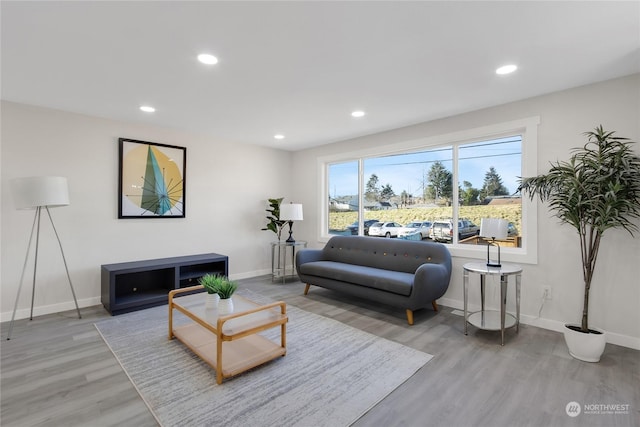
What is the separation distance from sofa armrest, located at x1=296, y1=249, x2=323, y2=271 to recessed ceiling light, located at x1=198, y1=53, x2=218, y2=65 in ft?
9.35

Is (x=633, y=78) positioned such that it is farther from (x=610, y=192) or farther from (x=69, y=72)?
(x=69, y=72)

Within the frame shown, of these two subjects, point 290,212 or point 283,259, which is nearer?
point 290,212

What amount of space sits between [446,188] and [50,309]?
5.19 meters

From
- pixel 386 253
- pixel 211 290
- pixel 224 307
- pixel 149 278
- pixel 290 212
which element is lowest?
pixel 149 278

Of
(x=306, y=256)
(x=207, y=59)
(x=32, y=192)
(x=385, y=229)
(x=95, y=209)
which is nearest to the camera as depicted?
(x=207, y=59)

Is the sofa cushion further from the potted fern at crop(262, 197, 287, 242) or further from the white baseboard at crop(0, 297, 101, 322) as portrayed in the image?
the white baseboard at crop(0, 297, 101, 322)

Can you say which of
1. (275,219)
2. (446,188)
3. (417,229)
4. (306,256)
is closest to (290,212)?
(275,219)

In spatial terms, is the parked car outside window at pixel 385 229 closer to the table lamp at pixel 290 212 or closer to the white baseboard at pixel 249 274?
the table lamp at pixel 290 212

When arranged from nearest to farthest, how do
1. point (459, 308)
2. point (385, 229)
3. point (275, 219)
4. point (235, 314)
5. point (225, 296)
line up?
point (235, 314)
point (225, 296)
point (459, 308)
point (385, 229)
point (275, 219)

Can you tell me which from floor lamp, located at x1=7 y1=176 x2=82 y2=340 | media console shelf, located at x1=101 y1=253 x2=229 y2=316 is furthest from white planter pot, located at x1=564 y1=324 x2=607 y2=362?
floor lamp, located at x1=7 y1=176 x2=82 y2=340

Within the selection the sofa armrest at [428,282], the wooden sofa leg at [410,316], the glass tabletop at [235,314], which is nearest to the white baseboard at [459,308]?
the sofa armrest at [428,282]

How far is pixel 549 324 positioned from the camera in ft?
10.3

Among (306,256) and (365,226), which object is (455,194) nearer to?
(365,226)

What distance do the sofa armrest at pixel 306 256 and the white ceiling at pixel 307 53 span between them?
207 cm
